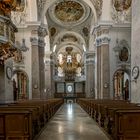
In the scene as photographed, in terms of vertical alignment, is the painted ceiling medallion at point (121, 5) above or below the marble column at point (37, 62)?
above

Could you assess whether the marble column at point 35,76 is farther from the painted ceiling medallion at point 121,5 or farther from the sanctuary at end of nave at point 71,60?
the painted ceiling medallion at point 121,5

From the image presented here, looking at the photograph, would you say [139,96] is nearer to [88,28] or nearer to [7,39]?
[7,39]

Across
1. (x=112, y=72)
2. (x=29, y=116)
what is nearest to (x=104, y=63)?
(x=112, y=72)

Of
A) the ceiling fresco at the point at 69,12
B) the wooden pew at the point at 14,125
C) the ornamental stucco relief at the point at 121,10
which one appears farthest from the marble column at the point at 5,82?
the ceiling fresco at the point at 69,12

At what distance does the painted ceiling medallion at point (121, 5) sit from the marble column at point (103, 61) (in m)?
1.81

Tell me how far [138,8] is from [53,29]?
2027cm

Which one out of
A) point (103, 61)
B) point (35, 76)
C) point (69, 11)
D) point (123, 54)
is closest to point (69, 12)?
point (69, 11)

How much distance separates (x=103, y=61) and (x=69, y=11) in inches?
435

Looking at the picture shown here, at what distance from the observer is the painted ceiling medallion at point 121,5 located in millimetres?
20656

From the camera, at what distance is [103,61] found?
2012 cm

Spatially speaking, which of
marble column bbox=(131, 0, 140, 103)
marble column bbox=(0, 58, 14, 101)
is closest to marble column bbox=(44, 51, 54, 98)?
marble column bbox=(0, 58, 14, 101)

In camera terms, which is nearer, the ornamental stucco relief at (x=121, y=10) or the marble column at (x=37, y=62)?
the marble column at (x=37, y=62)

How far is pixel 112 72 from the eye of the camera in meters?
20.8

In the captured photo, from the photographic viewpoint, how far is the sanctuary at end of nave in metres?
8.37
